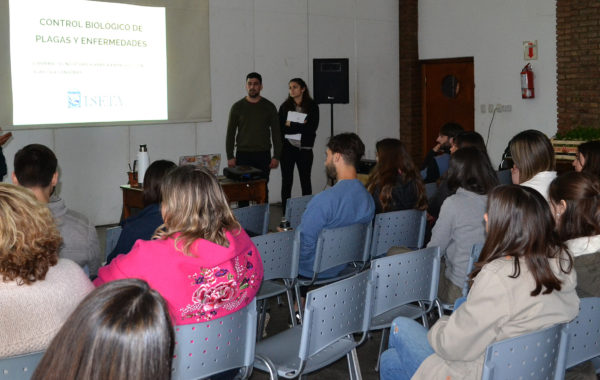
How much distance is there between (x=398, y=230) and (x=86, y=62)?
4.58 m

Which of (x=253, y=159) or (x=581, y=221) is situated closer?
(x=581, y=221)

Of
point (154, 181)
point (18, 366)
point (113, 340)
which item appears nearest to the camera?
point (113, 340)

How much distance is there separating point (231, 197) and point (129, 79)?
8.89 ft

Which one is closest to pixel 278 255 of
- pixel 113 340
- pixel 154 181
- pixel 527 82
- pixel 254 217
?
pixel 154 181

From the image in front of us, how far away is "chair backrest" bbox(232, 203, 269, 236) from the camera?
13.7 ft

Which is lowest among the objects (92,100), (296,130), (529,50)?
(296,130)

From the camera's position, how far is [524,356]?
80.0 inches

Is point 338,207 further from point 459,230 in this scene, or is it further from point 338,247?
point 459,230

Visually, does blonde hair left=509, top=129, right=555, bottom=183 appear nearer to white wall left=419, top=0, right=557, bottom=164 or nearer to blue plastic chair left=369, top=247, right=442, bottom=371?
blue plastic chair left=369, top=247, right=442, bottom=371

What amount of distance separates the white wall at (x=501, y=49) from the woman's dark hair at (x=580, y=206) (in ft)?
20.2

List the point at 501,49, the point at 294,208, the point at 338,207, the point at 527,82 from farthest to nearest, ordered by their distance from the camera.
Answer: the point at 501,49, the point at 527,82, the point at 294,208, the point at 338,207

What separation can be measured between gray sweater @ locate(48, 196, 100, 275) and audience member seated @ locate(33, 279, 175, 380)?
6.68 ft

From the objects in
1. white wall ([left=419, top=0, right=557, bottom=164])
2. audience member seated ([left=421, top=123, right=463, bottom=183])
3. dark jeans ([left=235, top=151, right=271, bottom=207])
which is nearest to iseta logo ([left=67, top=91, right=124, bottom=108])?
dark jeans ([left=235, top=151, right=271, bottom=207])

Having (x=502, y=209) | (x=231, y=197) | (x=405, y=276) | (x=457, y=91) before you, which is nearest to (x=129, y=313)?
(x=502, y=209)
